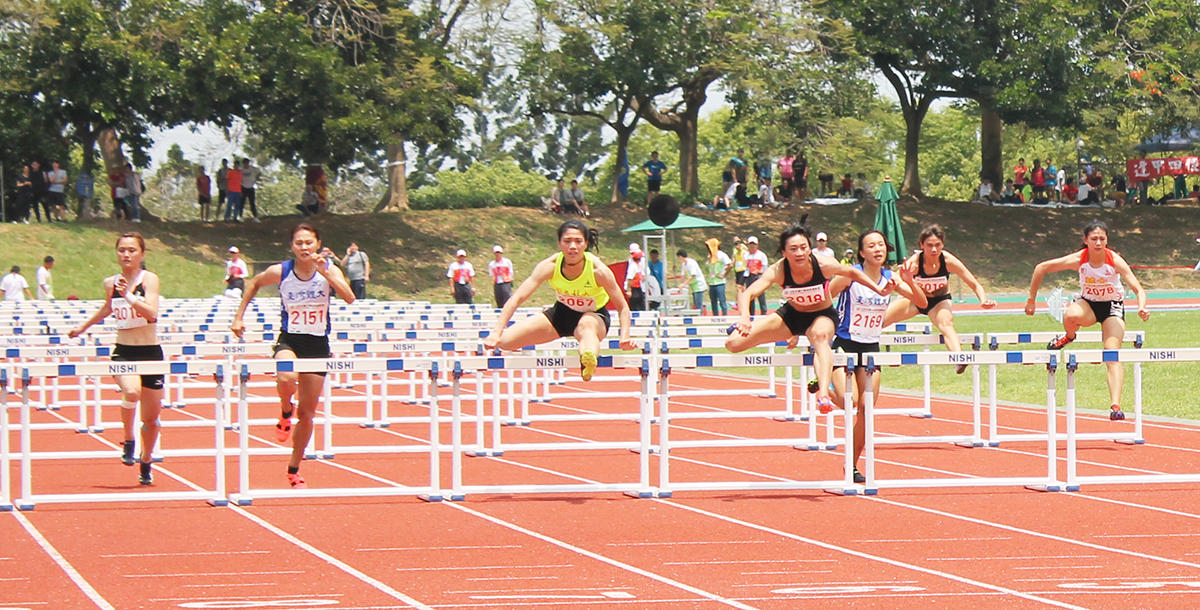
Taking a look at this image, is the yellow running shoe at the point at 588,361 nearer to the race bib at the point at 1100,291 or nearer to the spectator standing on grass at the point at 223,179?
the race bib at the point at 1100,291

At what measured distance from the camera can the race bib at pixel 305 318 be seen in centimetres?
966

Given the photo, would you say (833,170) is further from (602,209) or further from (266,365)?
(266,365)

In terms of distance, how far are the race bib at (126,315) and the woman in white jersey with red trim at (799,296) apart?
4.12m

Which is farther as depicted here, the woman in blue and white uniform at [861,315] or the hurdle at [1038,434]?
the hurdle at [1038,434]

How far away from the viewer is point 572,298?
9.98 m

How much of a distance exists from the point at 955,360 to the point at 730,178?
35200 mm

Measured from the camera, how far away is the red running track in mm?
6625

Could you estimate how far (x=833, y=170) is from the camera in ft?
148

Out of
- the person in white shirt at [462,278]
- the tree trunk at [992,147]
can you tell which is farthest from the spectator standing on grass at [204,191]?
the tree trunk at [992,147]

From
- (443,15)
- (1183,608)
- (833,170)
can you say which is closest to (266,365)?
(1183,608)

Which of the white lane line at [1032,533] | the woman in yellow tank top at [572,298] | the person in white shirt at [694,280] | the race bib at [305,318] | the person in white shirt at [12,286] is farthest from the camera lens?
the person in white shirt at [694,280]

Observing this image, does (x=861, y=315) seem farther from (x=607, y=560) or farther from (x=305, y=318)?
(x=305, y=318)

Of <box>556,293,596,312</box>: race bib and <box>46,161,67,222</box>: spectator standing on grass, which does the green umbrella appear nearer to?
<box>46,161,67,222</box>: spectator standing on grass

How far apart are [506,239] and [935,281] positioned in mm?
28649
